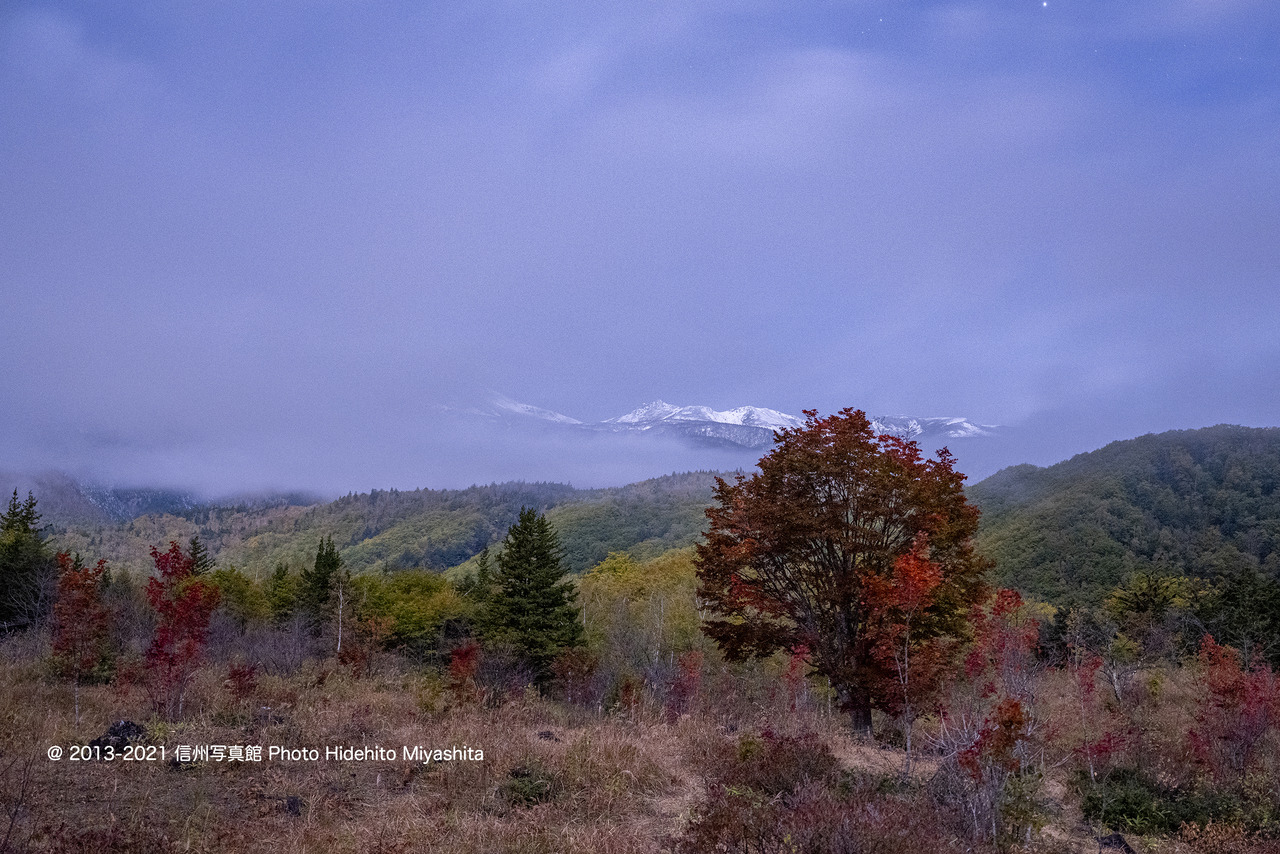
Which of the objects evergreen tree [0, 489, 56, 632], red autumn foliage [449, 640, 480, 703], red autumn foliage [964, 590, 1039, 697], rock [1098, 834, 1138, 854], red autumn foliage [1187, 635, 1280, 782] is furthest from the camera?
evergreen tree [0, 489, 56, 632]

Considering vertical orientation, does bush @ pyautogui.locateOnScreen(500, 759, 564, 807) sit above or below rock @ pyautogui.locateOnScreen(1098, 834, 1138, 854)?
above

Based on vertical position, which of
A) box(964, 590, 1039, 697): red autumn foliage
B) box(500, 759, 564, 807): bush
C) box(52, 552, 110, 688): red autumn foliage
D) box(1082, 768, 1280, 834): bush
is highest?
box(52, 552, 110, 688): red autumn foliage

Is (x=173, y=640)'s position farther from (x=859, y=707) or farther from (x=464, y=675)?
(x=859, y=707)

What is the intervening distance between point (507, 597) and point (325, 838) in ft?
105

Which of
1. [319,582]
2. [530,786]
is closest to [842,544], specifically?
[530,786]

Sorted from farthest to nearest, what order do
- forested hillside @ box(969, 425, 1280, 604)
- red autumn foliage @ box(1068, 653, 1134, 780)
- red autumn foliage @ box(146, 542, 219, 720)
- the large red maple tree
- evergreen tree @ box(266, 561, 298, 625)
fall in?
1. forested hillside @ box(969, 425, 1280, 604)
2. evergreen tree @ box(266, 561, 298, 625)
3. the large red maple tree
4. red autumn foliage @ box(1068, 653, 1134, 780)
5. red autumn foliage @ box(146, 542, 219, 720)

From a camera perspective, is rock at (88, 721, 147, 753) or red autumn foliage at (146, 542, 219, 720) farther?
red autumn foliage at (146, 542, 219, 720)

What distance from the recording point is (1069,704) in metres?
16.9

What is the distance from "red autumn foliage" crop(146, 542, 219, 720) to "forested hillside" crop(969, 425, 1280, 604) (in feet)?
172

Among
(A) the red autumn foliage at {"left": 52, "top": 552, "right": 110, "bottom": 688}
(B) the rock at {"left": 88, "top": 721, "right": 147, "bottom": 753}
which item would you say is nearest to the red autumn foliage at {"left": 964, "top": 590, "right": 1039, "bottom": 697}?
(B) the rock at {"left": 88, "top": 721, "right": 147, "bottom": 753}

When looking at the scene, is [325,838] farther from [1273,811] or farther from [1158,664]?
[1158,664]

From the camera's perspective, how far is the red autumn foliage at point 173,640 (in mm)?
10625

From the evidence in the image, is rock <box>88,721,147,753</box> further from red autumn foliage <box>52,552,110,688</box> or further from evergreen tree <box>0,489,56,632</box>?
evergreen tree <box>0,489,56,632</box>

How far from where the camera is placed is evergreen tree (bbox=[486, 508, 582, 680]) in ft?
117
